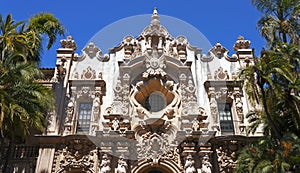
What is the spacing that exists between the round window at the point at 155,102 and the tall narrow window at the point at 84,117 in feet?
12.4

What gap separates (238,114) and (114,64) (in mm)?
8980

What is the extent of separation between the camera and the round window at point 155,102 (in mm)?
20969

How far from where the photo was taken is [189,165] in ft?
56.6

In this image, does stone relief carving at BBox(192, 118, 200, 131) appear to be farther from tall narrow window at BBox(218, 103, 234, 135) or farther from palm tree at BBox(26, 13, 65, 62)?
palm tree at BBox(26, 13, 65, 62)

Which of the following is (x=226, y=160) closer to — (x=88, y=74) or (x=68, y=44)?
(x=88, y=74)

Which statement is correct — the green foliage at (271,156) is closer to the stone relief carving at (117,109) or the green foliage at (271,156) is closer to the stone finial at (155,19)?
the stone relief carving at (117,109)

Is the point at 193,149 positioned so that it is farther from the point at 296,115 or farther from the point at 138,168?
the point at 296,115

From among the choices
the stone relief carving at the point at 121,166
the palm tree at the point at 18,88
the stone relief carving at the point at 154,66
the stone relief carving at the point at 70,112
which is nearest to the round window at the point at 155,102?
the stone relief carving at the point at 154,66

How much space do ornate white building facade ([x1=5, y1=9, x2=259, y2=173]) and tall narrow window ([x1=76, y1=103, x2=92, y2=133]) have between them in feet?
0.20

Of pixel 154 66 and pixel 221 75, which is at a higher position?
pixel 154 66

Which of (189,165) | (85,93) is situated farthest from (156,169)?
(85,93)

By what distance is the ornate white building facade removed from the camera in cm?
1789

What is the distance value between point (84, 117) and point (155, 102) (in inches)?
188

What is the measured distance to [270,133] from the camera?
15.6 m
